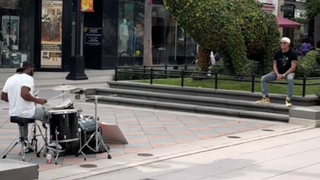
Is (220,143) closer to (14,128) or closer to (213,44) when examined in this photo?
(14,128)

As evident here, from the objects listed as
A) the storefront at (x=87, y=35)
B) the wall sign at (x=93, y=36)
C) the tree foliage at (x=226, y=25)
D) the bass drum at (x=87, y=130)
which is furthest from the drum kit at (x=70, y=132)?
the wall sign at (x=93, y=36)

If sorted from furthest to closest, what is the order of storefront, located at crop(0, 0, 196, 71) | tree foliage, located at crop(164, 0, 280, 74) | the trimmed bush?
storefront, located at crop(0, 0, 196, 71)
the trimmed bush
tree foliage, located at crop(164, 0, 280, 74)

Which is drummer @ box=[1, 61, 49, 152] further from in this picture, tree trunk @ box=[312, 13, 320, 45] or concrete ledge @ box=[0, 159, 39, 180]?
tree trunk @ box=[312, 13, 320, 45]

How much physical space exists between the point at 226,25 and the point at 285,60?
233 cm

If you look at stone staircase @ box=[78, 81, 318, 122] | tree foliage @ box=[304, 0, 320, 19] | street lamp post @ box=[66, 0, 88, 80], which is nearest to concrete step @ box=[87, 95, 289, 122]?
stone staircase @ box=[78, 81, 318, 122]

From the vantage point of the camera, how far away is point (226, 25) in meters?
15.5

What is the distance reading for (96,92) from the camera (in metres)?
17.1

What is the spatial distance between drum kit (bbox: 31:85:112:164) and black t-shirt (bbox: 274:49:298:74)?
5.87 meters

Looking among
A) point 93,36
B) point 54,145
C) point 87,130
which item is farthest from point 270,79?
point 93,36

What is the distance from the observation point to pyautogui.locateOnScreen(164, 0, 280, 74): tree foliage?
50.7ft

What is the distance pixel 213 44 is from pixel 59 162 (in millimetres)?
7798

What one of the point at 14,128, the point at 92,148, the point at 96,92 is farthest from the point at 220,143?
the point at 96,92

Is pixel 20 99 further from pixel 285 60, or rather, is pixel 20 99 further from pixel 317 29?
pixel 317 29

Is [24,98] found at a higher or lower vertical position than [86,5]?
lower
